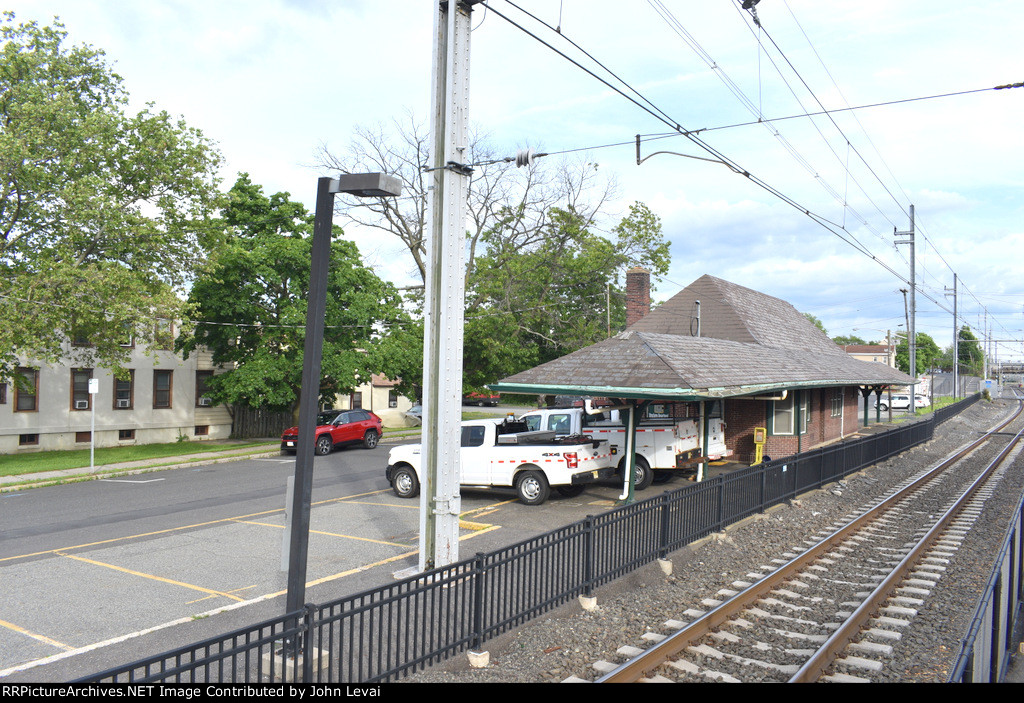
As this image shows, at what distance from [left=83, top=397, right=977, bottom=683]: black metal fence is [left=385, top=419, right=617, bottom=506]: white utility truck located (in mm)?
3511

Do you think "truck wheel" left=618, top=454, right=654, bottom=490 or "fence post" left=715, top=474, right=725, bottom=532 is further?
"truck wheel" left=618, top=454, right=654, bottom=490

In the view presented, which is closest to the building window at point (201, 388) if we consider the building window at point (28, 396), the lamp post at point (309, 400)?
the building window at point (28, 396)

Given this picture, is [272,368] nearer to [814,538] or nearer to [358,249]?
[358,249]

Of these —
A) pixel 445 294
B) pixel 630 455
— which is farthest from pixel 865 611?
pixel 630 455

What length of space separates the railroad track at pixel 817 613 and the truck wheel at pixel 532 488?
5.32 meters

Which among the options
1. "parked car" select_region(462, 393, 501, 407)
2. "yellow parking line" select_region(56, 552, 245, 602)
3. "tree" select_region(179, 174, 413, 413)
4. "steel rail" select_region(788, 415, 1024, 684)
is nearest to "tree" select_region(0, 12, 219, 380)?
"tree" select_region(179, 174, 413, 413)

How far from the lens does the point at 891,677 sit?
7.30 m

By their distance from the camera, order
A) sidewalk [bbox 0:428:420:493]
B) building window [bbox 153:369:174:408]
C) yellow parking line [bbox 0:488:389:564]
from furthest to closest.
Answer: building window [bbox 153:369:174:408] → sidewalk [bbox 0:428:420:493] → yellow parking line [bbox 0:488:389:564]

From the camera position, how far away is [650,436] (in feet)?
57.4

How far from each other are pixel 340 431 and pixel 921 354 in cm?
14847

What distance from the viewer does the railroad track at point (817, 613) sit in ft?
24.1

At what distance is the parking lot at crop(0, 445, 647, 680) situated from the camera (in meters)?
8.38

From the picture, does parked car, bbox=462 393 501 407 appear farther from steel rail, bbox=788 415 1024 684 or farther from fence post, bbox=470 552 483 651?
fence post, bbox=470 552 483 651
